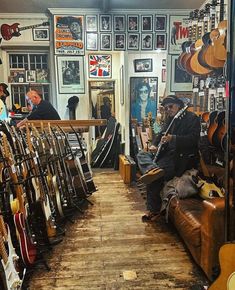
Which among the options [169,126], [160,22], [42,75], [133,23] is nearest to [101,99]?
[42,75]

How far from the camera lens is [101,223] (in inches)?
129

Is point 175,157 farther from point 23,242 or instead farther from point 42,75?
point 42,75

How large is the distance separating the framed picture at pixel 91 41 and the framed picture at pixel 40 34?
0.77 metres

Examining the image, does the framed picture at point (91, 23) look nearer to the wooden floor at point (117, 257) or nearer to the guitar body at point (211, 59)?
the guitar body at point (211, 59)

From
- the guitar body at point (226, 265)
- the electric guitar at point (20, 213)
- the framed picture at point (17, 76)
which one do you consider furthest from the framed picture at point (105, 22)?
the guitar body at point (226, 265)

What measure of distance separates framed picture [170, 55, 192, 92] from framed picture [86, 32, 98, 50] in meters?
1.49

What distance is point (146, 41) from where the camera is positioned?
553 centimetres

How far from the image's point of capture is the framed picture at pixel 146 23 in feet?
17.9

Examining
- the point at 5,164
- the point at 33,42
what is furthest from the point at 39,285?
the point at 33,42

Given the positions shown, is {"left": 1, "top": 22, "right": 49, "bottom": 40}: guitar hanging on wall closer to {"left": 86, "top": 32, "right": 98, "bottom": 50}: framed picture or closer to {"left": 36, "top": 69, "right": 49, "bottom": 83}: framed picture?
{"left": 36, "top": 69, "right": 49, "bottom": 83}: framed picture

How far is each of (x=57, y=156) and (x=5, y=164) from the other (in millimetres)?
1193

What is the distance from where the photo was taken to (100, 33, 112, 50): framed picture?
5.44 m

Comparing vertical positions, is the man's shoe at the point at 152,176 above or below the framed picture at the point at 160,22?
below

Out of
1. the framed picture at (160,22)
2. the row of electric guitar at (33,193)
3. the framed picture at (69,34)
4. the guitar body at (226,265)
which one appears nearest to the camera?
the guitar body at (226,265)
